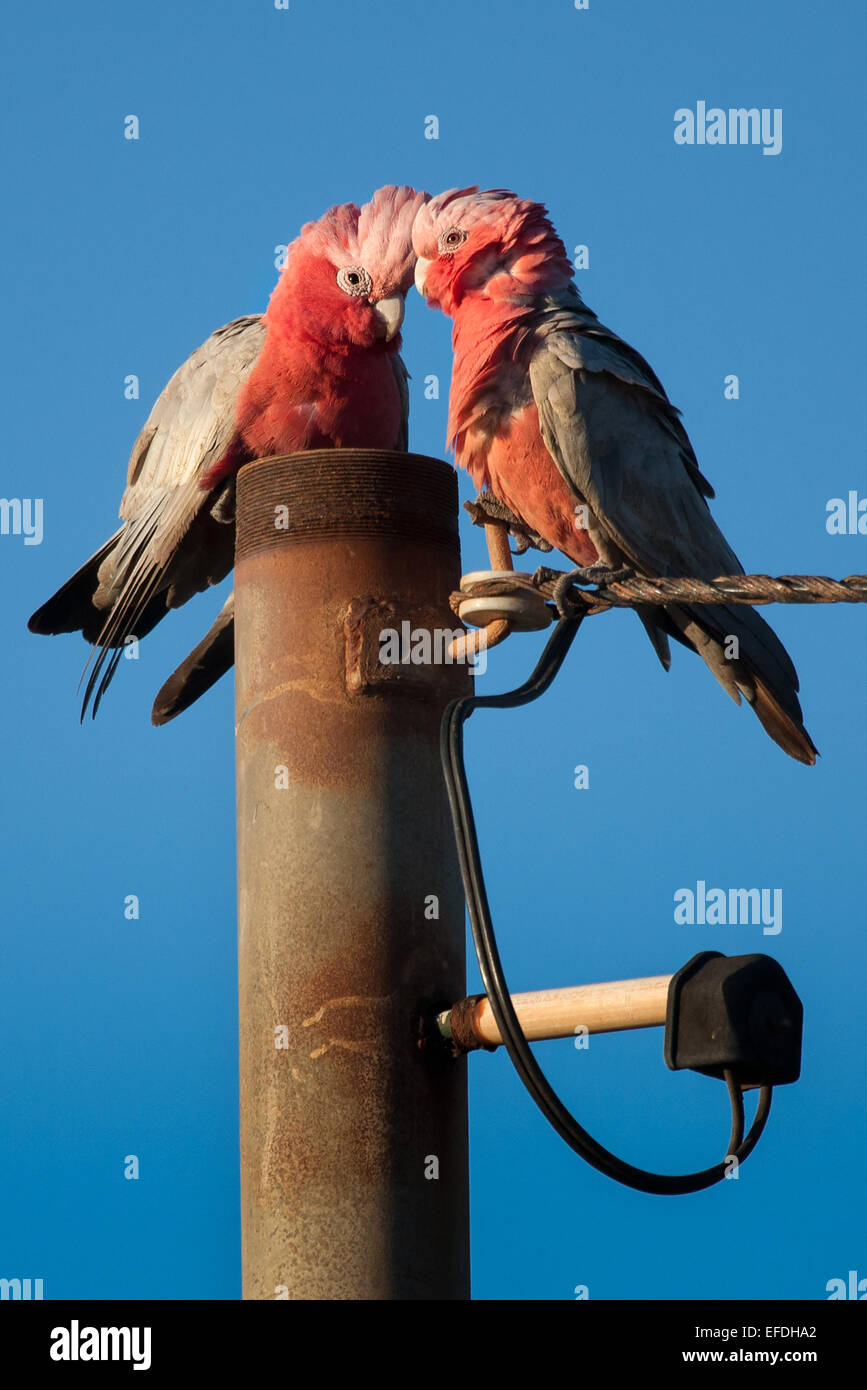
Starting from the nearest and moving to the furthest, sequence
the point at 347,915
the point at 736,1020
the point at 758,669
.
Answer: the point at 736,1020
the point at 347,915
the point at 758,669

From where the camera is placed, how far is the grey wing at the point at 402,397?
34.6 feet

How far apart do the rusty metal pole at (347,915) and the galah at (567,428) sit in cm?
242

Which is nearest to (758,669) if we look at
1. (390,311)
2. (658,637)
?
(658,637)

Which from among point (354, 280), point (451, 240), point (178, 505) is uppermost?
point (354, 280)

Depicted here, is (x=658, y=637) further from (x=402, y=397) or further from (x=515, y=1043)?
(x=515, y=1043)

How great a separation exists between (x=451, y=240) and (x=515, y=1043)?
4942 mm

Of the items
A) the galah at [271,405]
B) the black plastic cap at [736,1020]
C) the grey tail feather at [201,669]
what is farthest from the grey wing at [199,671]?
the black plastic cap at [736,1020]

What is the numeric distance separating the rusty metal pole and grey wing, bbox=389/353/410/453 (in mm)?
4767

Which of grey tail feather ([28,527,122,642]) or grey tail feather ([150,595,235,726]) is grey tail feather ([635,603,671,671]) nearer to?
grey tail feather ([150,595,235,726])

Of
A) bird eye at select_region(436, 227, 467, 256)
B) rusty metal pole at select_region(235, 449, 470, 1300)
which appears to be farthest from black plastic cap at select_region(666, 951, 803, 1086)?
bird eye at select_region(436, 227, 467, 256)

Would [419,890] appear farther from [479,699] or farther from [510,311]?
[510,311]

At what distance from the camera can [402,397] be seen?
1066cm

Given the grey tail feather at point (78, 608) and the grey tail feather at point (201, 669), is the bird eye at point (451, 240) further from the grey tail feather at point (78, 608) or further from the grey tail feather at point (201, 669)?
the grey tail feather at point (78, 608)

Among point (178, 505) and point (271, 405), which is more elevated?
point (271, 405)
